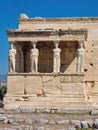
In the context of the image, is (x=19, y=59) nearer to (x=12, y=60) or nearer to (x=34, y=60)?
(x=12, y=60)

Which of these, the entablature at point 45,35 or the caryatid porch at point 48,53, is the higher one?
the entablature at point 45,35

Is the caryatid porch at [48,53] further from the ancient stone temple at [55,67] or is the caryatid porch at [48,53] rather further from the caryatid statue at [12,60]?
the caryatid statue at [12,60]

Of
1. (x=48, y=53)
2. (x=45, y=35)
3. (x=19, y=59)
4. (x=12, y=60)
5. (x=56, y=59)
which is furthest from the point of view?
(x=19, y=59)

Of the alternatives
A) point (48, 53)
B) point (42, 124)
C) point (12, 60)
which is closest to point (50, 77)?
point (12, 60)

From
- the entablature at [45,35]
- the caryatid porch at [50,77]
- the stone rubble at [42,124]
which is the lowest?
the stone rubble at [42,124]

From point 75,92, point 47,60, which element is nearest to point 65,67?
point 47,60

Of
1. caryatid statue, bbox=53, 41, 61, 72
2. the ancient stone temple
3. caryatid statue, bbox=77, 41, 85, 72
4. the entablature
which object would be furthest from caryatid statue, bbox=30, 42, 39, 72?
caryatid statue, bbox=77, 41, 85, 72

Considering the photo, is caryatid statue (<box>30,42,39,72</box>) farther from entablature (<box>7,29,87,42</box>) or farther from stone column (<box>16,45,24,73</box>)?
stone column (<box>16,45,24,73</box>)

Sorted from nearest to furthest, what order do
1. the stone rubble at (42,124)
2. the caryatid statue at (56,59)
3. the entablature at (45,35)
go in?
the stone rubble at (42,124), the caryatid statue at (56,59), the entablature at (45,35)

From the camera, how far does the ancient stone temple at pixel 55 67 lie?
23750 millimetres

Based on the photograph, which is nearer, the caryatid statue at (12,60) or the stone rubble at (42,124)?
the stone rubble at (42,124)

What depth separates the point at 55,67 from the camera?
24266mm

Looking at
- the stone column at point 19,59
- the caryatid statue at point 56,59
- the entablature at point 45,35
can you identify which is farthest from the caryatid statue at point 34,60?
the stone column at point 19,59

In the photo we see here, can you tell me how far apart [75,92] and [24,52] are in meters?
5.08
